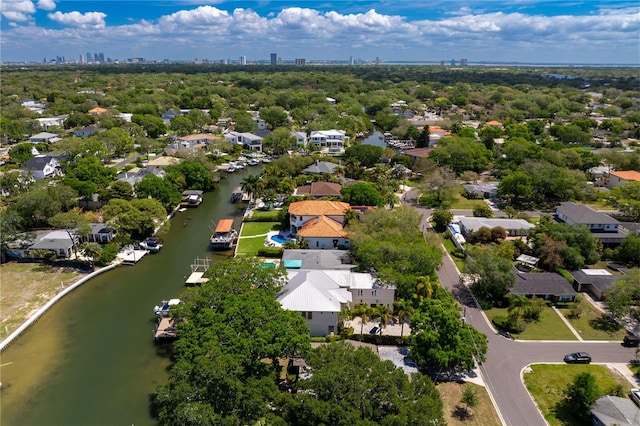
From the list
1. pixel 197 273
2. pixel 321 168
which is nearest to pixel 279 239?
pixel 197 273

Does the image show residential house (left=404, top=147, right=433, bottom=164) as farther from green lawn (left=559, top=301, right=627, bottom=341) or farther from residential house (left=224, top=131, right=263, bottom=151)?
green lawn (left=559, top=301, right=627, bottom=341)

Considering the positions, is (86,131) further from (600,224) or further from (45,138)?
(600,224)

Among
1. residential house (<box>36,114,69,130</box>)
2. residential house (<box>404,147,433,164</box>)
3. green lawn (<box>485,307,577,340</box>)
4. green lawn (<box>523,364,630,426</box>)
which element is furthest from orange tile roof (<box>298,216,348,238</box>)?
residential house (<box>36,114,69,130</box>)

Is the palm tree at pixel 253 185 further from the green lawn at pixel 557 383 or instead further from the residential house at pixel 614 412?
the residential house at pixel 614 412

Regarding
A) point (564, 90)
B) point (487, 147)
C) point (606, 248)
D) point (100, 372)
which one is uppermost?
point (564, 90)

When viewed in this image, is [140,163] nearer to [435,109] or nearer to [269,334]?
[269,334]

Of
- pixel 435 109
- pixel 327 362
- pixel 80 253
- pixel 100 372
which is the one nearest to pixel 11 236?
pixel 80 253
